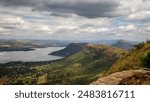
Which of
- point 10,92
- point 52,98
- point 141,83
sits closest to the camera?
point 52,98

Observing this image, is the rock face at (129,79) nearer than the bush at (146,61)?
Yes

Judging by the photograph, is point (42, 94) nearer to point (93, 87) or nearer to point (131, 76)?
point (93, 87)

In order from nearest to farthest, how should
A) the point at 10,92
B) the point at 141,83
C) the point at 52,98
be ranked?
the point at 52,98
the point at 10,92
the point at 141,83

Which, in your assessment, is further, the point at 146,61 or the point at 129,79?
the point at 146,61

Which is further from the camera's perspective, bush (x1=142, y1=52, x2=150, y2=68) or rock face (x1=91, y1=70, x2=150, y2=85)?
bush (x1=142, y1=52, x2=150, y2=68)

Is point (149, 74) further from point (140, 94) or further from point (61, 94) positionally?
point (61, 94)

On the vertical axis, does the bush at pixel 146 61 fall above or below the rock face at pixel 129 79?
below

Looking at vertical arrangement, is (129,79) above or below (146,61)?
above

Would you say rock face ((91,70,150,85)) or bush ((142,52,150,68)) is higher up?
rock face ((91,70,150,85))

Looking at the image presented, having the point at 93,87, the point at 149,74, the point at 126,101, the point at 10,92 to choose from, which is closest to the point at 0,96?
the point at 10,92

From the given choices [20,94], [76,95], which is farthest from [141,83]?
[20,94]

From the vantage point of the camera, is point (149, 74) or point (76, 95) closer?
point (76, 95)
